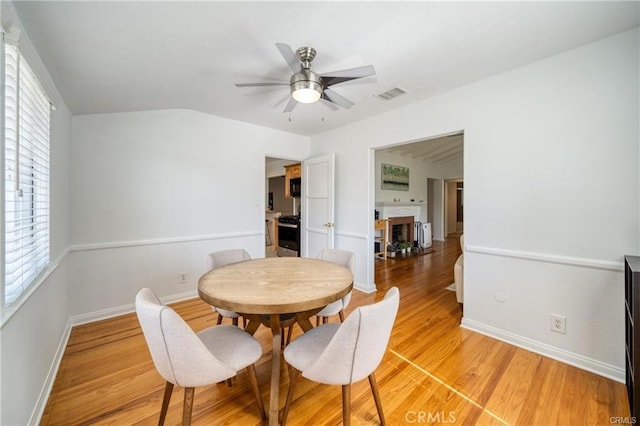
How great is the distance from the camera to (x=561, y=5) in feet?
4.87

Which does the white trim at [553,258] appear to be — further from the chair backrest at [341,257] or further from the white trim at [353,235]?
the white trim at [353,235]

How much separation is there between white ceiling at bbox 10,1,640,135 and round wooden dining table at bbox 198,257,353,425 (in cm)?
161

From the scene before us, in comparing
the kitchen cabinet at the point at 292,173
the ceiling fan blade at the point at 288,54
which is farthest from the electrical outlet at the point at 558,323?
the kitchen cabinet at the point at 292,173

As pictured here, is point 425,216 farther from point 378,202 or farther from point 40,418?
point 40,418

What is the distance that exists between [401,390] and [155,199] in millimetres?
3187

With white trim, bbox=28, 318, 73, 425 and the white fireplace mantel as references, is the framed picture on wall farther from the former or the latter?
white trim, bbox=28, 318, 73, 425

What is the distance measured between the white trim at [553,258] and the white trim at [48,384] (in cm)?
343

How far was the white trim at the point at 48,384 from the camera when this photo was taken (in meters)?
1.42

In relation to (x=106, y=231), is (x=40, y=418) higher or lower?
lower


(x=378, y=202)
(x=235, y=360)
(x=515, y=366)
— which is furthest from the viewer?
(x=378, y=202)

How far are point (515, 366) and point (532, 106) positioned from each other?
2136mm

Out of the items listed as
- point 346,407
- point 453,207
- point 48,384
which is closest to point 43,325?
point 48,384

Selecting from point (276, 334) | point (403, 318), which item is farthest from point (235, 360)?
point (403, 318)

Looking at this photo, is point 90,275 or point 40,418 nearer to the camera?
point 40,418
